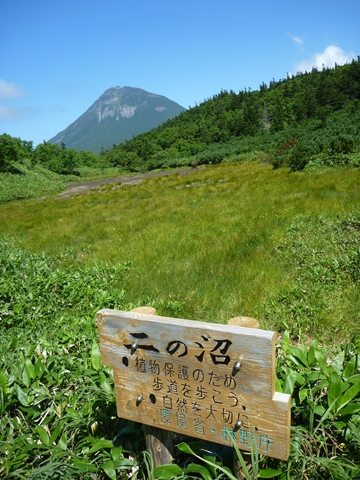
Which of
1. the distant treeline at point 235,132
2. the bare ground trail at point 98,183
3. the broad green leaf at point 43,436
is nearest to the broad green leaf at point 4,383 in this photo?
the broad green leaf at point 43,436

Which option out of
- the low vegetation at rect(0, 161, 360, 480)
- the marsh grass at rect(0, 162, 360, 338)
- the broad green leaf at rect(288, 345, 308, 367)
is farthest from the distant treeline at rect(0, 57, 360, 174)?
Result: the broad green leaf at rect(288, 345, 308, 367)

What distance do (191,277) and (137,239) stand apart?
2.69m

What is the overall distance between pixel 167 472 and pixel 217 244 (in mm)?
4769

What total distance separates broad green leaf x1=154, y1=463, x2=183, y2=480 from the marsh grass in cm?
187

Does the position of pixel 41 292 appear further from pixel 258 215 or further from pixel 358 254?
pixel 258 215

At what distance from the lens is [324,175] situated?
1190cm

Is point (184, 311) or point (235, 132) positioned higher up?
point (235, 132)

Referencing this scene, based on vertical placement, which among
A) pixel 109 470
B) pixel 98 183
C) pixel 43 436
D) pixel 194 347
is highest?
pixel 98 183

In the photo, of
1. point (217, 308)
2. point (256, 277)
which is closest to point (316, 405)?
point (217, 308)

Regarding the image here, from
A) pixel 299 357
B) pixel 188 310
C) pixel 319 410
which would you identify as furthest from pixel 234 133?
pixel 319 410

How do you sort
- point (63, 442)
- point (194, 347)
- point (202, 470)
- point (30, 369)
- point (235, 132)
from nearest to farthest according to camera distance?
point (194, 347) < point (202, 470) < point (63, 442) < point (30, 369) < point (235, 132)

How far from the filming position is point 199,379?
66.9 inches

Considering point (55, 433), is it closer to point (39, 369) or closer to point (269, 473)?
point (39, 369)

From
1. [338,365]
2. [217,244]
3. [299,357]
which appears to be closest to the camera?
[338,365]
